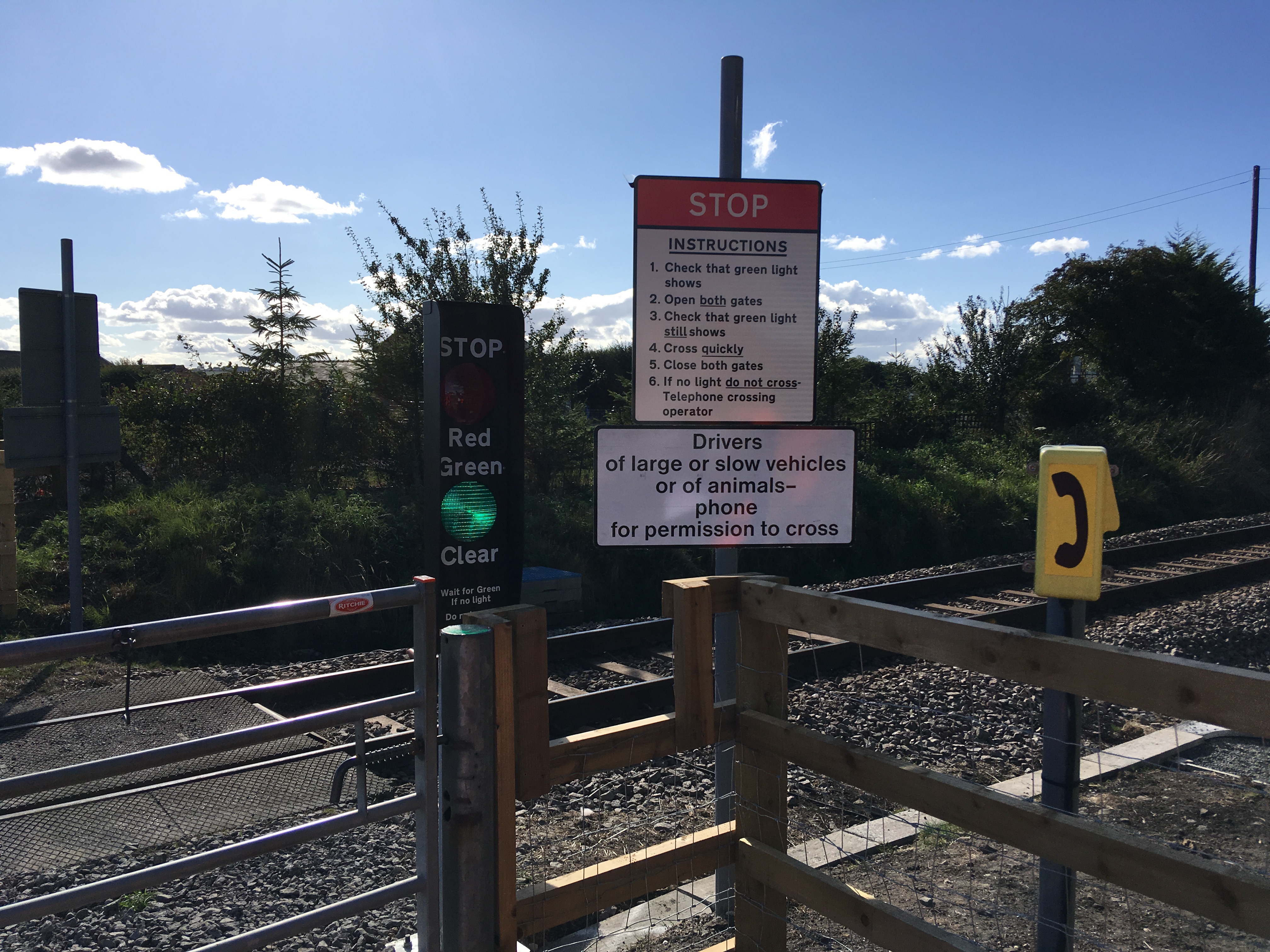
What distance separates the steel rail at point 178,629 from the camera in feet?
6.49

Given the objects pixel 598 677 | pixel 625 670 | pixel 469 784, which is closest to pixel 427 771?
pixel 469 784

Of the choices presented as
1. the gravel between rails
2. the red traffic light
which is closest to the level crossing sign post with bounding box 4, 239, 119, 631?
the gravel between rails

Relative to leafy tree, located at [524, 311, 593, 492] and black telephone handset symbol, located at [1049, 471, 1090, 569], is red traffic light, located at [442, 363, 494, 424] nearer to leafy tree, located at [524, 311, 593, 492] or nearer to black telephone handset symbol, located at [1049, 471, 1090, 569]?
black telephone handset symbol, located at [1049, 471, 1090, 569]

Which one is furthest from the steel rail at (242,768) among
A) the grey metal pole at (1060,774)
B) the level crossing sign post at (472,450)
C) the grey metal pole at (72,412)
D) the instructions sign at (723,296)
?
the grey metal pole at (72,412)

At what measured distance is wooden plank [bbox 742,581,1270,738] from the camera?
1.90m

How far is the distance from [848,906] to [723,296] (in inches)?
86.1

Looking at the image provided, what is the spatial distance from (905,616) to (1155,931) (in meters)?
2.38

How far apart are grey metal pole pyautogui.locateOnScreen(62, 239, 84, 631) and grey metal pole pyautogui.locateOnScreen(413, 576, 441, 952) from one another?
6.88 metres

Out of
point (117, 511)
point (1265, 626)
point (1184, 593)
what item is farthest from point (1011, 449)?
point (117, 511)

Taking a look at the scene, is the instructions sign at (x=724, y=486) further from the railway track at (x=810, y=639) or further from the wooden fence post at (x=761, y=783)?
the railway track at (x=810, y=639)

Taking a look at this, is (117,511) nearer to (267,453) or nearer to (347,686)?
(267,453)

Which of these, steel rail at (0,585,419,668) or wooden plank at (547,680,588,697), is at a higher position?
steel rail at (0,585,419,668)

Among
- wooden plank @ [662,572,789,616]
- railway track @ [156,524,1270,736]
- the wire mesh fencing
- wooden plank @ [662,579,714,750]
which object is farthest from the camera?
railway track @ [156,524,1270,736]

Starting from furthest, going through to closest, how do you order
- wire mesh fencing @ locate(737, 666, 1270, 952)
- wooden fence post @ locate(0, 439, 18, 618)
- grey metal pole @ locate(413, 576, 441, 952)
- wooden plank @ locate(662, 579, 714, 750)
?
wooden fence post @ locate(0, 439, 18, 618)
wire mesh fencing @ locate(737, 666, 1270, 952)
wooden plank @ locate(662, 579, 714, 750)
grey metal pole @ locate(413, 576, 441, 952)
